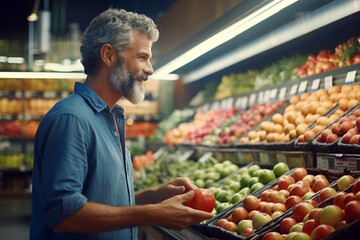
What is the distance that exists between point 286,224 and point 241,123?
123 inches

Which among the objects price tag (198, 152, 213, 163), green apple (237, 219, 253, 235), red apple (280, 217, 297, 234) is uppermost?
price tag (198, 152, 213, 163)

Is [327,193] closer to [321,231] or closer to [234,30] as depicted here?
[321,231]

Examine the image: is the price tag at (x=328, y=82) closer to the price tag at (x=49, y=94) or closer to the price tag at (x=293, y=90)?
the price tag at (x=293, y=90)

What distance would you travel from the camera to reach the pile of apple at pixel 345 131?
2.82 m

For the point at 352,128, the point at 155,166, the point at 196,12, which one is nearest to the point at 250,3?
the point at 352,128

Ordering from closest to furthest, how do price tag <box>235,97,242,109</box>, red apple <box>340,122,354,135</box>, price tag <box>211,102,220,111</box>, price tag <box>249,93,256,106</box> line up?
red apple <box>340,122,354,135</box>
price tag <box>249,93,256,106</box>
price tag <box>235,97,242,109</box>
price tag <box>211,102,220,111</box>

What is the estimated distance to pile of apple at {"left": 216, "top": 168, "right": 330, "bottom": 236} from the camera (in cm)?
263

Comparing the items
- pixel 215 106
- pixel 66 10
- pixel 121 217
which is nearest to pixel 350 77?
pixel 121 217

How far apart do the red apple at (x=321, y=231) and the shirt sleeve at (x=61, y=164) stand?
94 cm

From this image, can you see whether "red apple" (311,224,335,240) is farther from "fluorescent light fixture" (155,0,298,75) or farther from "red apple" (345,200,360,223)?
"fluorescent light fixture" (155,0,298,75)

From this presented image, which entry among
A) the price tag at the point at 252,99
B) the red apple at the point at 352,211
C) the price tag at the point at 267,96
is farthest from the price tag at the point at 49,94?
the red apple at the point at 352,211

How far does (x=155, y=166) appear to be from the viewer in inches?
248

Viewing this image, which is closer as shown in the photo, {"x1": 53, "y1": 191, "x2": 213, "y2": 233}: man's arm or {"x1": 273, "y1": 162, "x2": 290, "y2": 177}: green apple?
{"x1": 53, "y1": 191, "x2": 213, "y2": 233}: man's arm

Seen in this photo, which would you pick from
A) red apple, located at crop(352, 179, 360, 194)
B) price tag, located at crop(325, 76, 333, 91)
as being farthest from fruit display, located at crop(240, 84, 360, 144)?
red apple, located at crop(352, 179, 360, 194)
